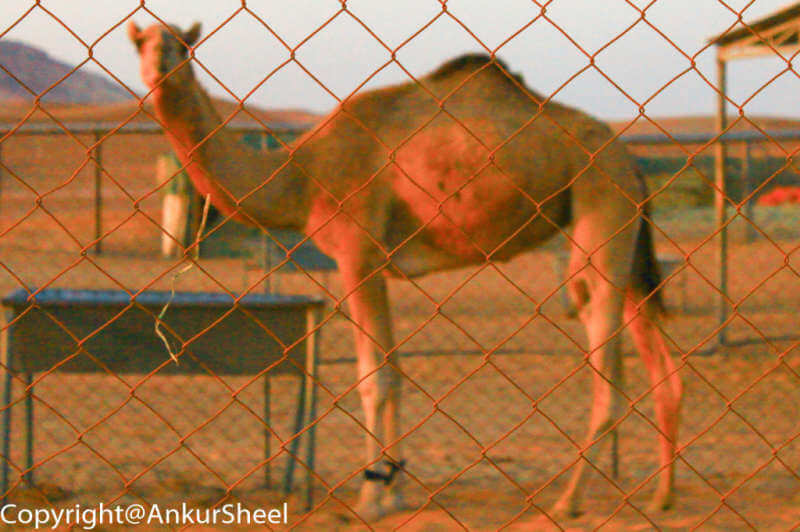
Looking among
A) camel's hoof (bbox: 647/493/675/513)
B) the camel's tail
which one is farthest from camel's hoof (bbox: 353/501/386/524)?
the camel's tail

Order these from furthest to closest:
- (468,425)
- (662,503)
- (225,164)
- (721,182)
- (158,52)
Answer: (721,182)
(468,425)
(662,503)
(225,164)
(158,52)

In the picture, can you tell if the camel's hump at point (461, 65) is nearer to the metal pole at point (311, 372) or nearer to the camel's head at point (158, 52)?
the camel's head at point (158, 52)

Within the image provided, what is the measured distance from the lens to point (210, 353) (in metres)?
4.03

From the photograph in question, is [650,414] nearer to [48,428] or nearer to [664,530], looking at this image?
[664,530]

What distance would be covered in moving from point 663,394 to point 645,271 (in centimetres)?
62

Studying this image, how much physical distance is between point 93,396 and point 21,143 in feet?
93.0

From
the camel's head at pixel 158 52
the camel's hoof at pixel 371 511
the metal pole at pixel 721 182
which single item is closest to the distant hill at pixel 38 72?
the camel's head at pixel 158 52

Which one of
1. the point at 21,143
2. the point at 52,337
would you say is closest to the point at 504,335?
the point at 52,337

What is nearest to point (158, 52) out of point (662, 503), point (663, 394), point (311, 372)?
point (311, 372)

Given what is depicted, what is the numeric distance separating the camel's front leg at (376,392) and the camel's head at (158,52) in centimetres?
110

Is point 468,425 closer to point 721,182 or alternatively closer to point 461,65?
point 461,65

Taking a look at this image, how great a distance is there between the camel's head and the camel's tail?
222 centimetres

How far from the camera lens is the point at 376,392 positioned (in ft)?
13.8

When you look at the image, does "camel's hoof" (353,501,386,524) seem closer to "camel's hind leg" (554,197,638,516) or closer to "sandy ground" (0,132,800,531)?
"sandy ground" (0,132,800,531)
